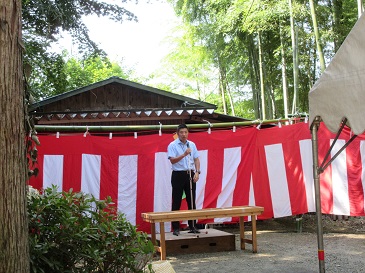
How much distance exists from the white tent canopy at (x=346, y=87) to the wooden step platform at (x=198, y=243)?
2748mm

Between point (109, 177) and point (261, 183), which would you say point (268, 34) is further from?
point (109, 177)

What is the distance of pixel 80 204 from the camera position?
3305 mm

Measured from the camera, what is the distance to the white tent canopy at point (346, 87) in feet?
11.3

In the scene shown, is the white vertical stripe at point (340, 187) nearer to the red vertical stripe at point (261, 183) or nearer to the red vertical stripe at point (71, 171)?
the red vertical stripe at point (261, 183)

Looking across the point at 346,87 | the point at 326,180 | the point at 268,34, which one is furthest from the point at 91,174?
the point at 268,34

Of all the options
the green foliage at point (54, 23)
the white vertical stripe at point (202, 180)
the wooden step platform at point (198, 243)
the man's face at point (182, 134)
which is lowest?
the wooden step platform at point (198, 243)

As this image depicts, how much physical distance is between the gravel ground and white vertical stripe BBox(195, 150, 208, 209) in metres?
0.85

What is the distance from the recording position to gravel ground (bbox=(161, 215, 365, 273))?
16.8ft

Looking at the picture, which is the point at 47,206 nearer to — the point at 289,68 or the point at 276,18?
the point at 276,18

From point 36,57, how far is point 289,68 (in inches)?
314

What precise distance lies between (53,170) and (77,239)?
4156 millimetres

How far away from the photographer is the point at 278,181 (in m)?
7.35

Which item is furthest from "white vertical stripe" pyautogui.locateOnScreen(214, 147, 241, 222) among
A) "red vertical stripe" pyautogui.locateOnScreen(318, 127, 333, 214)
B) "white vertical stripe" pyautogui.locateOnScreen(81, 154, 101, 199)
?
"white vertical stripe" pyautogui.locateOnScreen(81, 154, 101, 199)

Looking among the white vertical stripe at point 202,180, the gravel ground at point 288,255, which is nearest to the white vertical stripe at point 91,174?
the white vertical stripe at point 202,180
